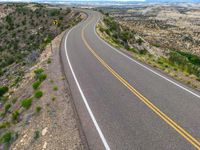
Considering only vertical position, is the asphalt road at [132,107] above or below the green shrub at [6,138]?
above

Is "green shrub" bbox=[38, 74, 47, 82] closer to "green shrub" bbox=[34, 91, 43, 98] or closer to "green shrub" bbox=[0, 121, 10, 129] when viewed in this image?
"green shrub" bbox=[34, 91, 43, 98]

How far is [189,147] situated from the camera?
1176cm

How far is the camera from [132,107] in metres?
16.2

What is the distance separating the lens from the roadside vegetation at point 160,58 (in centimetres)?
2401

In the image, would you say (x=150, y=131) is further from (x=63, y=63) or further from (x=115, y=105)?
(x=63, y=63)

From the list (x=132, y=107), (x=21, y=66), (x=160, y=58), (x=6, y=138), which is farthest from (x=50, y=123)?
(x=160, y=58)

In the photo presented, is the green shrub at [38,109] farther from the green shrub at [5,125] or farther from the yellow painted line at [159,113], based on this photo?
the yellow painted line at [159,113]

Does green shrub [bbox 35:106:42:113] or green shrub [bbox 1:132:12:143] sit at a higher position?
green shrub [bbox 35:106:42:113]

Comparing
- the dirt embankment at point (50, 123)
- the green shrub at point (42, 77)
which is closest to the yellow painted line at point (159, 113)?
the dirt embankment at point (50, 123)

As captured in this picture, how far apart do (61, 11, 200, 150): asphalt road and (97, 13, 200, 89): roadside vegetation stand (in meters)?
1.61

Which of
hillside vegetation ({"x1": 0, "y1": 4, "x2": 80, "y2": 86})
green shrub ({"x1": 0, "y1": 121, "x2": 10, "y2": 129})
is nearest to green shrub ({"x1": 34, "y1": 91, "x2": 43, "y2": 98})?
green shrub ({"x1": 0, "y1": 121, "x2": 10, "y2": 129})

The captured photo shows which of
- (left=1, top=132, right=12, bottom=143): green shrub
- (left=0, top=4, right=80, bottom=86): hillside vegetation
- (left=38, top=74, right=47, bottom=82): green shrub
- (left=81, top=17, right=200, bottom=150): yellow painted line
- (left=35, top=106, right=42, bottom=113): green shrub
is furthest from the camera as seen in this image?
(left=0, top=4, right=80, bottom=86): hillside vegetation

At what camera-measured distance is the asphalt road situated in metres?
12.6

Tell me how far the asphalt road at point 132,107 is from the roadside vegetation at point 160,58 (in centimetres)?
161
